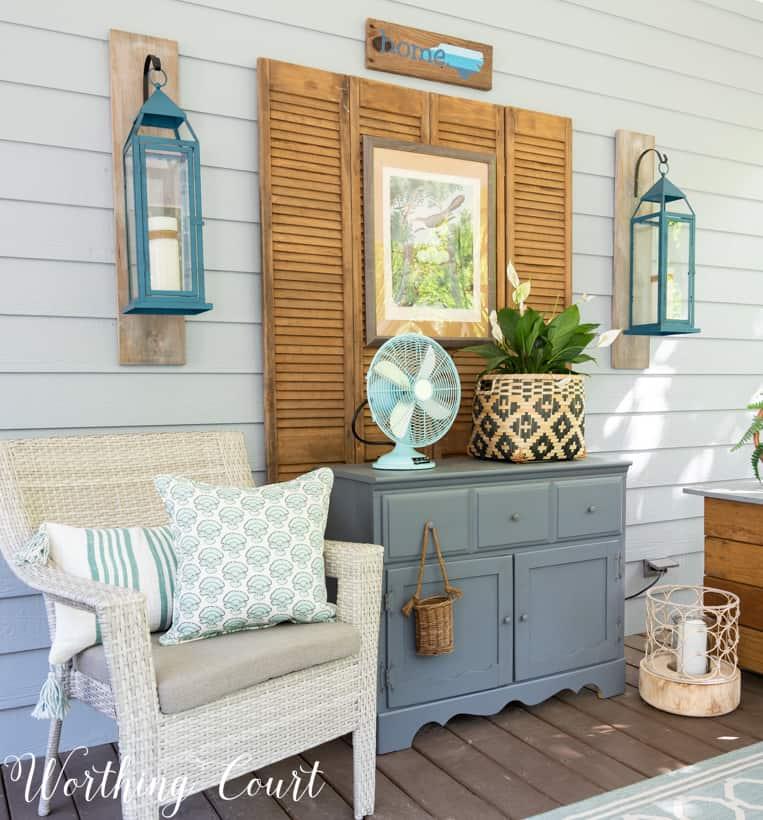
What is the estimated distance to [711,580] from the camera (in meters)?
2.96

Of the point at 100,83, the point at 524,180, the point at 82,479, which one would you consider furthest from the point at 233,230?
the point at 524,180

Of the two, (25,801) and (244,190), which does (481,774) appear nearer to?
(25,801)

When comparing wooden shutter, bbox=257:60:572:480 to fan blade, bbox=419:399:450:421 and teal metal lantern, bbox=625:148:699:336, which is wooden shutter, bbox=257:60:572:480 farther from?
teal metal lantern, bbox=625:148:699:336

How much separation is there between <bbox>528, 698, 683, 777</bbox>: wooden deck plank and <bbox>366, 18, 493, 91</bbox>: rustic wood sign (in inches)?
86.5

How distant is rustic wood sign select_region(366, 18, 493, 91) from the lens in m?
2.71

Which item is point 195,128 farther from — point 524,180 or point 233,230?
point 524,180

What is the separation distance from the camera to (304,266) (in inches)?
103

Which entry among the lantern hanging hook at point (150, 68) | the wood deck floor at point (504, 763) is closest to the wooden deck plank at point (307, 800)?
the wood deck floor at point (504, 763)

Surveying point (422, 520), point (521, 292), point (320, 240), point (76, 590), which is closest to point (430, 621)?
point (422, 520)

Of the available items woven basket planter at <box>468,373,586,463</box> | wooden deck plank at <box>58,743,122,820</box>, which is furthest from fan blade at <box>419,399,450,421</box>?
wooden deck plank at <box>58,743,122,820</box>

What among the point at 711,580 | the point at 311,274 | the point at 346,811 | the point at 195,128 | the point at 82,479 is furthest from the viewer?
the point at 711,580

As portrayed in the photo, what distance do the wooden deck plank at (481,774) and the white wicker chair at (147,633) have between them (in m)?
0.32

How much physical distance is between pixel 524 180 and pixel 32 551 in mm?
2170

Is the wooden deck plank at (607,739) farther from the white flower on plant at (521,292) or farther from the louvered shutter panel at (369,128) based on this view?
the white flower on plant at (521,292)
